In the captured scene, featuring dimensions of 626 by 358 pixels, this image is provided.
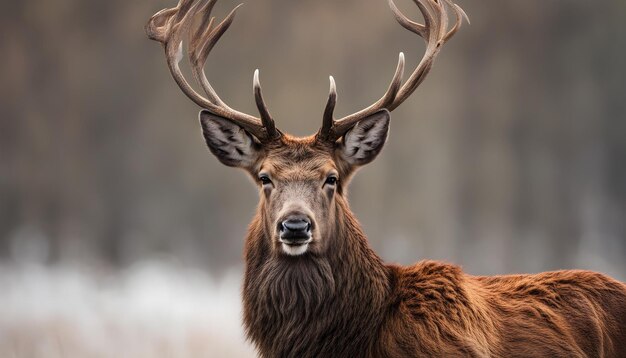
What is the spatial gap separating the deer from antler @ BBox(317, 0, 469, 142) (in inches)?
0.6

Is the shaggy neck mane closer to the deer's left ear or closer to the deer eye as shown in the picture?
→ the deer eye

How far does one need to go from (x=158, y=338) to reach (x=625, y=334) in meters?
6.39

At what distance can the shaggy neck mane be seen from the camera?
287 inches

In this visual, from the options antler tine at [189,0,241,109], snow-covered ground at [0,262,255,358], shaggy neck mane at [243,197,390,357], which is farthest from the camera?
snow-covered ground at [0,262,255,358]

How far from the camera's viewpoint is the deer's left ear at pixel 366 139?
766 centimetres

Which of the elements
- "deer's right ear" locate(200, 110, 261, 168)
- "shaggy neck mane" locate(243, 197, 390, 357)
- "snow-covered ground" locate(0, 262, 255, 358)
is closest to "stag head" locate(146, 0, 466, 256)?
"deer's right ear" locate(200, 110, 261, 168)

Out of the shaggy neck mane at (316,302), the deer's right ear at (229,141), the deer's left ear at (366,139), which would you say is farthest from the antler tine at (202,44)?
the shaggy neck mane at (316,302)

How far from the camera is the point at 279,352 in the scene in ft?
24.1

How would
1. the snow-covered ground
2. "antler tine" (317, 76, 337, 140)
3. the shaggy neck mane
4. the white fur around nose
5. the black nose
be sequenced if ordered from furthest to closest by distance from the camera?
the snow-covered ground
"antler tine" (317, 76, 337, 140)
the shaggy neck mane
the white fur around nose
the black nose

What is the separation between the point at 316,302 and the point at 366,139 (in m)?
1.20

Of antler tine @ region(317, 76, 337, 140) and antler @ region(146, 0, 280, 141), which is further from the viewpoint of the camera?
antler @ region(146, 0, 280, 141)

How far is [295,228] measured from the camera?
7004mm

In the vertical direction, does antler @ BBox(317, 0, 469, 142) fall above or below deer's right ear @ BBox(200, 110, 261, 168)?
above

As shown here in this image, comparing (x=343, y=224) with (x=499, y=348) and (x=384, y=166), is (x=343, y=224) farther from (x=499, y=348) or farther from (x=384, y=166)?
(x=384, y=166)
